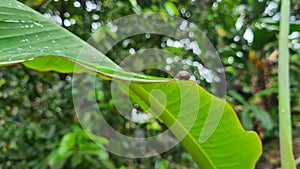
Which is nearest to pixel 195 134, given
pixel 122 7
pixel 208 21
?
pixel 122 7

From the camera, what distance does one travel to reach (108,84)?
1536 mm

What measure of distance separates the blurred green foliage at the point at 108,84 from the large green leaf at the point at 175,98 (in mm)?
619

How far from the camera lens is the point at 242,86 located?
1966 mm

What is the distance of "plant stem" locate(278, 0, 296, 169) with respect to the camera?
52cm

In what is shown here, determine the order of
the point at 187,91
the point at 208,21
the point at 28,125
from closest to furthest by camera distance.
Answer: the point at 187,91, the point at 28,125, the point at 208,21

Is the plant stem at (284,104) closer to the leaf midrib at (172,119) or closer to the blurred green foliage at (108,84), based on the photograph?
the leaf midrib at (172,119)

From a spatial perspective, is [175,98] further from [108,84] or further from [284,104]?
[108,84]

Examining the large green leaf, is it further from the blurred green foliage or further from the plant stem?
the blurred green foliage

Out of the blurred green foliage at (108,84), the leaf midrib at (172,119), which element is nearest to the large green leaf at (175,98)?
the leaf midrib at (172,119)

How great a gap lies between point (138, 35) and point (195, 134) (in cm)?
109

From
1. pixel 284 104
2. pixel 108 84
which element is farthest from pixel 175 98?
pixel 108 84

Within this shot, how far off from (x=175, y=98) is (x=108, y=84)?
3.55 feet

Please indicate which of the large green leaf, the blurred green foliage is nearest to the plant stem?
the large green leaf

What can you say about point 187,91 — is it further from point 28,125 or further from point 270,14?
point 270,14
